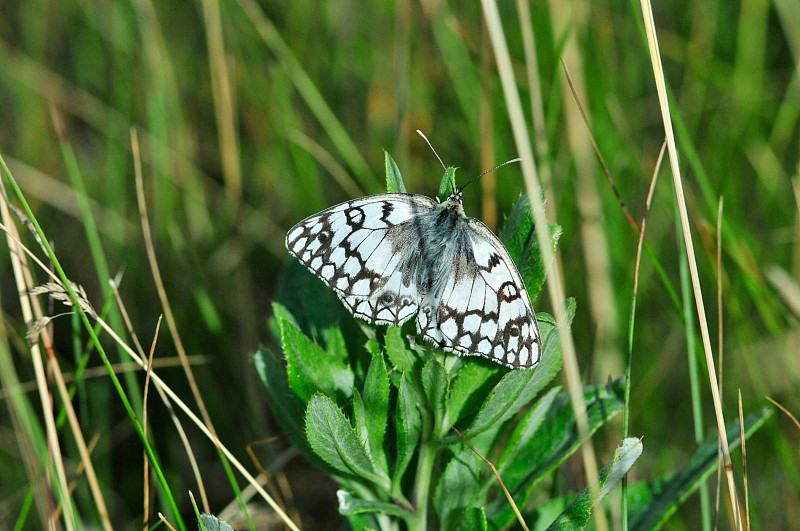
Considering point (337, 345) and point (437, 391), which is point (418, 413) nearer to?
point (437, 391)

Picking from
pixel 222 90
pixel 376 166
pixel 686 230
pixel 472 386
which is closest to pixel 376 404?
pixel 472 386

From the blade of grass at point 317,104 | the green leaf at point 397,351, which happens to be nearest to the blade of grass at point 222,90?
the blade of grass at point 317,104

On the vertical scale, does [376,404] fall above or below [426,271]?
below

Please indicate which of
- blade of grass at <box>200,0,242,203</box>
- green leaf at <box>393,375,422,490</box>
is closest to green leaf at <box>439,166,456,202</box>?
green leaf at <box>393,375,422,490</box>

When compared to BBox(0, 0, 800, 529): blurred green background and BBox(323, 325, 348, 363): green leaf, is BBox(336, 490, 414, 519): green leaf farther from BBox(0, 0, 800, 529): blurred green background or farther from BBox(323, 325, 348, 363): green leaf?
BBox(0, 0, 800, 529): blurred green background

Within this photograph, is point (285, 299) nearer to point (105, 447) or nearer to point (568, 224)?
point (105, 447)
